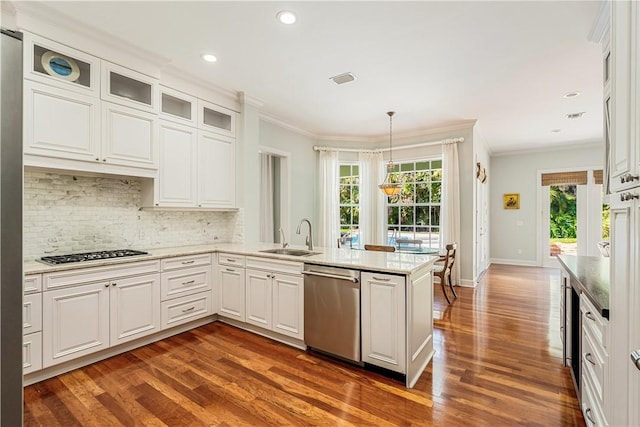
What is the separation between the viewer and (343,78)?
11.6 ft

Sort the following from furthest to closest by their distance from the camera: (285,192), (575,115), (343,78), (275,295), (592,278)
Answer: (285,192), (575,115), (343,78), (275,295), (592,278)

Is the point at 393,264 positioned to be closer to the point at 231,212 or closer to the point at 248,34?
the point at 248,34

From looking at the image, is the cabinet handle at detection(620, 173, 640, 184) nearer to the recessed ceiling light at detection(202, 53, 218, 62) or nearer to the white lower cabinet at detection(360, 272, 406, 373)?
the white lower cabinet at detection(360, 272, 406, 373)

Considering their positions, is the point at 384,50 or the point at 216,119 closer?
the point at 384,50

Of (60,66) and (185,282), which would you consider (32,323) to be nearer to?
(185,282)

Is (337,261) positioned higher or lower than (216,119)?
lower

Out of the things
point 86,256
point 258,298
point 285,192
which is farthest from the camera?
point 285,192

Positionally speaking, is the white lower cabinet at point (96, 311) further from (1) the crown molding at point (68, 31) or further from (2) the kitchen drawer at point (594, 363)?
(2) the kitchen drawer at point (594, 363)

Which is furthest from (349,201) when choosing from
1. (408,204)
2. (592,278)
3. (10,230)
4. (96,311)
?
(10,230)

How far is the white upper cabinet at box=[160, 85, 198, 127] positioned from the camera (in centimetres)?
338

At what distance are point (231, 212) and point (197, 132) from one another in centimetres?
120

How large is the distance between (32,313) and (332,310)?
2300 millimetres

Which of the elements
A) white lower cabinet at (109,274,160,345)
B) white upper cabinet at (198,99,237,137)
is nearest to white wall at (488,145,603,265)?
white upper cabinet at (198,99,237,137)

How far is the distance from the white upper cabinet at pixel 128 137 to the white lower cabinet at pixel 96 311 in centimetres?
106
